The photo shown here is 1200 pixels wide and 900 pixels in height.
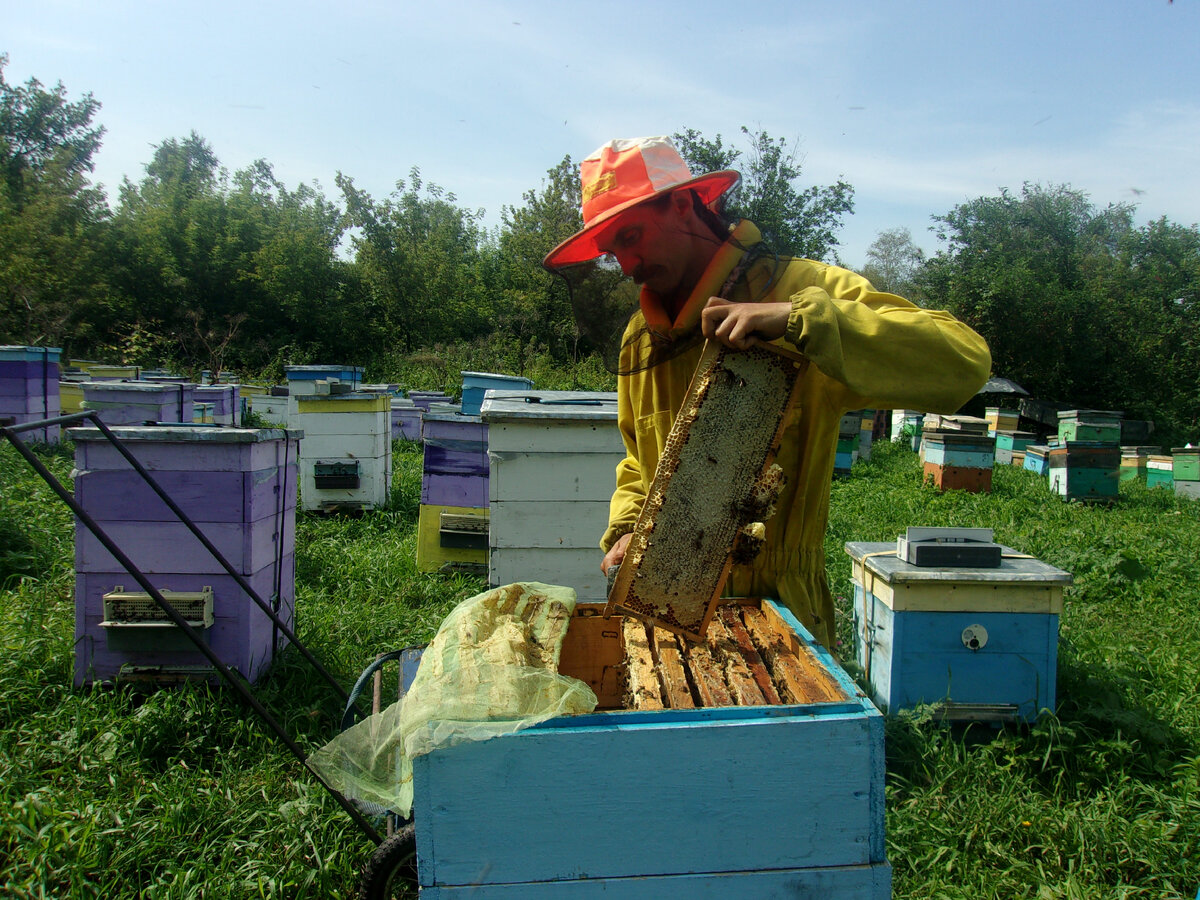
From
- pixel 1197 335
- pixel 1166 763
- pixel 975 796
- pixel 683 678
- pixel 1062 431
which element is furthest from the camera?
pixel 1197 335

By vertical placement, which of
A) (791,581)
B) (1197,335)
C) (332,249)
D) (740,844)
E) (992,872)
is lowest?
(992,872)

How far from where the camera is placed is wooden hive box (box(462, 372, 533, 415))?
6.75 meters

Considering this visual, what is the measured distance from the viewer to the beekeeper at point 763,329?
1149 mm

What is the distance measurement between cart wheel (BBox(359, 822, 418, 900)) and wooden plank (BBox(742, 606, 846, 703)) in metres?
1.01

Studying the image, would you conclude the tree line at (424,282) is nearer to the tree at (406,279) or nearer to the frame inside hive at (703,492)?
the tree at (406,279)

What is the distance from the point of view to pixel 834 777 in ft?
2.94

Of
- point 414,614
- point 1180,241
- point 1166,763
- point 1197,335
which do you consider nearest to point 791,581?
point 1166,763

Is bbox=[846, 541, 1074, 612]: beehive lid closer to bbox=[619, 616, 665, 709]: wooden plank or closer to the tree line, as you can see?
bbox=[619, 616, 665, 709]: wooden plank

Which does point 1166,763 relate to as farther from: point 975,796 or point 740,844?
point 740,844

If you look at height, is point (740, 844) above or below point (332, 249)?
below

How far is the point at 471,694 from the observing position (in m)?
0.96

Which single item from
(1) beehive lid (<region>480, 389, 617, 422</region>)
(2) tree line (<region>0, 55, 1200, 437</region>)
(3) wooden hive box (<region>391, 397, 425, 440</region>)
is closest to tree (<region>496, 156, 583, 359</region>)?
(2) tree line (<region>0, 55, 1200, 437</region>)

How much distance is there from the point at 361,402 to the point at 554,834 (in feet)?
19.0

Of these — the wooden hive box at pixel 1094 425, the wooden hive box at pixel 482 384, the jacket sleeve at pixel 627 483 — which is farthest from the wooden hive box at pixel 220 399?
the wooden hive box at pixel 1094 425
